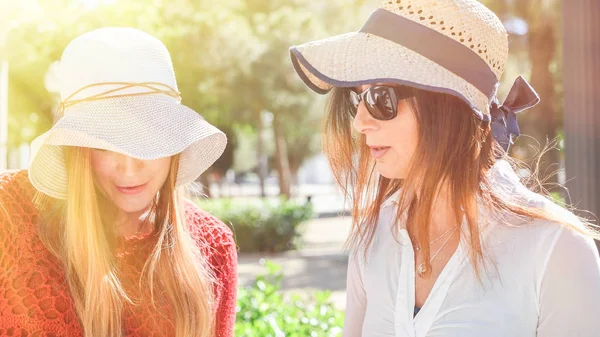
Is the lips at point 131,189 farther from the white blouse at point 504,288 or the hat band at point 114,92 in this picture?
the white blouse at point 504,288

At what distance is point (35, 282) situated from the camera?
2.11 meters

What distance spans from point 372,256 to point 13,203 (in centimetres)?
114

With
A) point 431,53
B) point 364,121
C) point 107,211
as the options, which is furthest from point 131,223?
point 431,53

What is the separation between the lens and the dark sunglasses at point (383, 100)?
6.05ft

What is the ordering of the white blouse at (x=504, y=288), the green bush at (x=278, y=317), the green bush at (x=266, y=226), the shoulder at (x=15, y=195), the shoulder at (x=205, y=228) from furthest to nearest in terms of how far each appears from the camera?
the green bush at (x=266, y=226) < the green bush at (x=278, y=317) < the shoulder at (x=205, y=228) < the shoulder at (x=15, y=195) < the white blouse at (x=504, y=288)

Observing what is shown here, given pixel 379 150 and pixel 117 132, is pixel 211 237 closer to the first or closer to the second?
pixel 117 132

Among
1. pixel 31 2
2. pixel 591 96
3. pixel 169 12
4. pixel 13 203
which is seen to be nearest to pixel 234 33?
pixel 169 12

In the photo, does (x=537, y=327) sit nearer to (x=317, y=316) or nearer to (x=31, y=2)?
(x=317, y=316)

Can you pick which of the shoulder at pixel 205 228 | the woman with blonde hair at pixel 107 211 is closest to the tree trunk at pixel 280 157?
the shoulder at pixel 205 228

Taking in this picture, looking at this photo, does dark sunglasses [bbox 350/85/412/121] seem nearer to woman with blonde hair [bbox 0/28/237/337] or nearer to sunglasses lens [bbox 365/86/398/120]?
sunglasses lens [bbox 365/86/398/120]

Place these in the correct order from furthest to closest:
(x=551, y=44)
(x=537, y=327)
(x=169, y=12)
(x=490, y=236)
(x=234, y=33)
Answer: (x=234, y=33)
(x=169, y=12)
(x=551, y=44)
(x=490, y=236)
(x=537, y=327)

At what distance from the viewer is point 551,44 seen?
45.5 feet

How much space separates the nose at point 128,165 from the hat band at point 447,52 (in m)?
0.89

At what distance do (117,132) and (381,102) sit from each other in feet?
2.69
